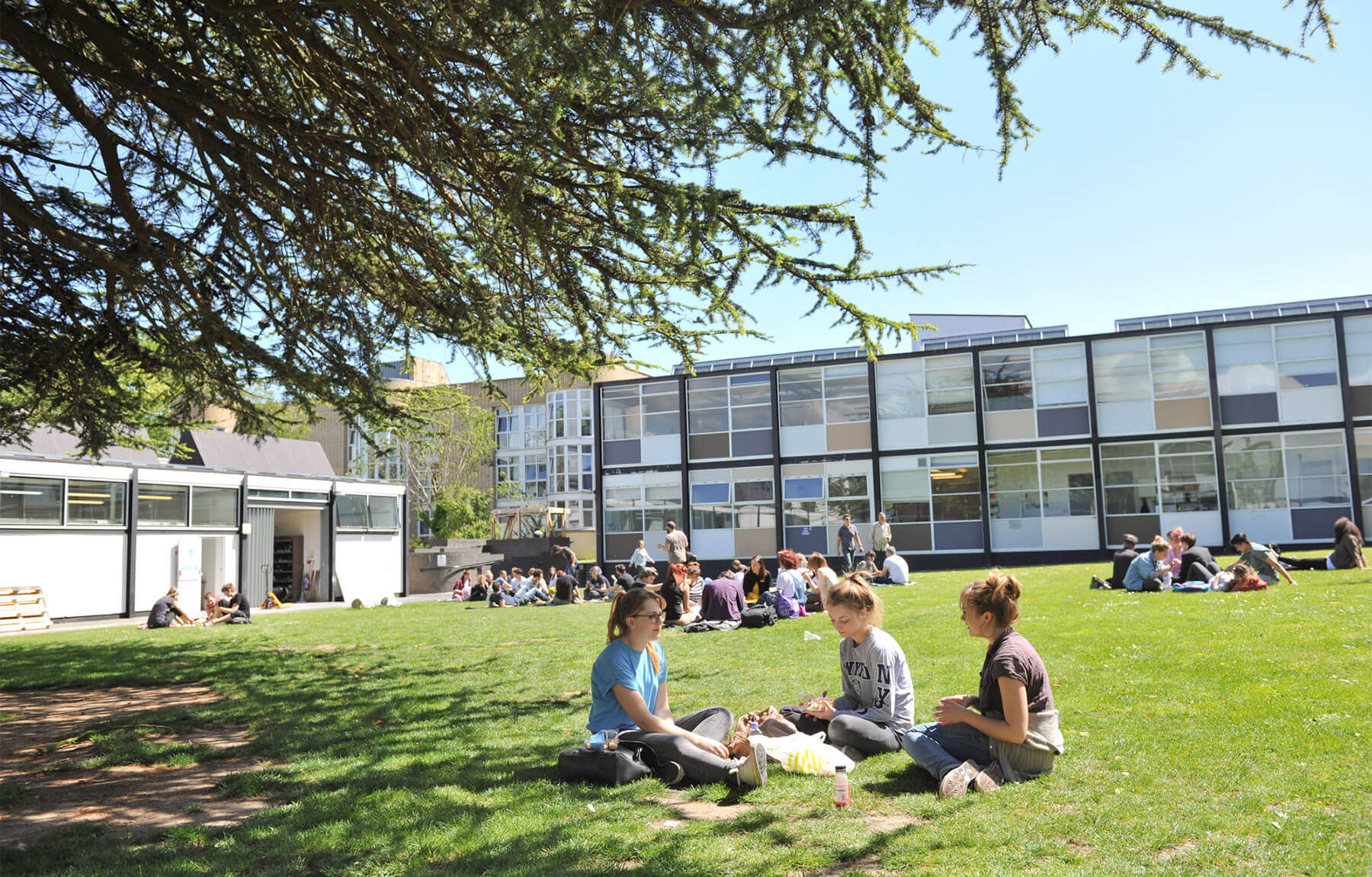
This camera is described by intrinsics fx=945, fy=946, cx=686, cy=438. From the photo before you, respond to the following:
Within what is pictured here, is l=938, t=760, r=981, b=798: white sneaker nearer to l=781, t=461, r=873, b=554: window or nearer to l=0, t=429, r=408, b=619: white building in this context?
l=0, t=429, r=408, b=619: white building

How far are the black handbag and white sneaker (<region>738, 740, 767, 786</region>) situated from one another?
1.98 feet

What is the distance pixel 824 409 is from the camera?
116 ft

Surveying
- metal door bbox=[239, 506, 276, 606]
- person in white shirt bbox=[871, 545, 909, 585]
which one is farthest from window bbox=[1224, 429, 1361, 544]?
metal door bbox=[239, 506, 276, 606]

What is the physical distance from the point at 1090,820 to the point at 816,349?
141 ft

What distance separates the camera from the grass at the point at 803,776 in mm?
4109

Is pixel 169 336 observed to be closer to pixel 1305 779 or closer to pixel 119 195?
pixel 119 195

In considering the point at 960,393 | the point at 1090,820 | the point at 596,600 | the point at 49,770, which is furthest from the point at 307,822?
the point at 960,393

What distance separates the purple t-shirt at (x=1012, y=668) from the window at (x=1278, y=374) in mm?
30101

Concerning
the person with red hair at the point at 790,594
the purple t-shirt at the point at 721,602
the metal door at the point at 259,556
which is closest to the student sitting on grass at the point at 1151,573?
the person with red hair at the point at 790,594

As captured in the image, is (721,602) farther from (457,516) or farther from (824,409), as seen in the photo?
(457,516)

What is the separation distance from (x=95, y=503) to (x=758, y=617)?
21.3m

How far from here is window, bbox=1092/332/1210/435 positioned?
31047mm

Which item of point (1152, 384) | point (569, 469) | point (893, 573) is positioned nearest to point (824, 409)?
point (1152, 384)

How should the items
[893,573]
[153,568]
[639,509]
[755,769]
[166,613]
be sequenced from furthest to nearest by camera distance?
[639,509]
[153,568]
[893,573]
[166,613]
[755,769]
